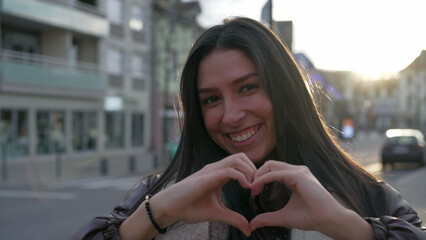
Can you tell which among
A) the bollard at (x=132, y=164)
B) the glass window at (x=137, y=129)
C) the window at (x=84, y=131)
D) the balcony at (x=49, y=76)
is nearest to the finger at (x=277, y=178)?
the bollard at (x=132, y=164)

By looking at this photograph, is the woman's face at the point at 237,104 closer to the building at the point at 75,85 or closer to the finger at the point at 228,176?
the finger at the point at 228,176

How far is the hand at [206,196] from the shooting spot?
1.30m

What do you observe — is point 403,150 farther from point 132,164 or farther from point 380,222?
point 380,222

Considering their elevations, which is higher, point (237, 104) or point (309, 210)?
point (237, 104)

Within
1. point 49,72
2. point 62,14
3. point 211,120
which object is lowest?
point 211,120

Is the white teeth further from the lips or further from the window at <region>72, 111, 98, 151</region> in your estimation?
the window at <region>72, 111, 98, 151</region>

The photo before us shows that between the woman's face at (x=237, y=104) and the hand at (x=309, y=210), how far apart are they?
16.4 inches

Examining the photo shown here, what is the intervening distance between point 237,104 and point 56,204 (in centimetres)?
999

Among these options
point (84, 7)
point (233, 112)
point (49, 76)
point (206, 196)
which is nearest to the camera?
point (206, 196)

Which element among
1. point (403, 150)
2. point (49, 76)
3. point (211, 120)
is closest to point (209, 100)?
point (211, 120)

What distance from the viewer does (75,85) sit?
24.6 meters

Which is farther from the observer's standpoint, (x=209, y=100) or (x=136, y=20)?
(x=136, y=20)

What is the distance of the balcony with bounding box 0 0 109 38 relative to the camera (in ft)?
68.9

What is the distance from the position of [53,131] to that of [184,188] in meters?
23.4
